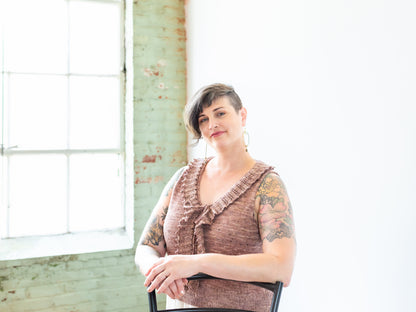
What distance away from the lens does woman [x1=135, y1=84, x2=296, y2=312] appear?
3.82 feet

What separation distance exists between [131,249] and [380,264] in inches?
78.4

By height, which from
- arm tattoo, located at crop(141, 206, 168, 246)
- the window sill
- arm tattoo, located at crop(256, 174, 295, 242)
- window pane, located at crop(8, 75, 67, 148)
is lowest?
the window sill

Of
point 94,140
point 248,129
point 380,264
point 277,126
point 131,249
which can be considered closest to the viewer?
point 380,264

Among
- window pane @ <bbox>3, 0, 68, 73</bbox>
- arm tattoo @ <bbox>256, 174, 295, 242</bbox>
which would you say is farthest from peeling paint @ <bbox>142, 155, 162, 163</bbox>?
arm tattoo @ <bbox>256, 174, 295, 242</bbox>

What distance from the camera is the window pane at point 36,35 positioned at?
2.76 m

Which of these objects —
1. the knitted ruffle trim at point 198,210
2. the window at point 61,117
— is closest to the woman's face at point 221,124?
the knitted ruffle trim at point 198,210

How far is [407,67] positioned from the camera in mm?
1016

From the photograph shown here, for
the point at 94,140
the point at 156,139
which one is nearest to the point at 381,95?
the point at 156,139

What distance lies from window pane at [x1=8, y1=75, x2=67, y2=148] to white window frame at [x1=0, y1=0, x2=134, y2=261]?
8cm

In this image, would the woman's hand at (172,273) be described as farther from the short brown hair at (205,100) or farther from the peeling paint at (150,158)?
the peeling paint at (150,158)

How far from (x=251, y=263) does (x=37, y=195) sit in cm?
226

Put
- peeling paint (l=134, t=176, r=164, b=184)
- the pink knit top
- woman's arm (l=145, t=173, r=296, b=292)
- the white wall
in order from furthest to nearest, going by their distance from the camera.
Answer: peeling paint (l=134, t=176, r=164, b=184), the pink knit top, woman's arm (l=145, t=173, r=296, b=292), the white wall

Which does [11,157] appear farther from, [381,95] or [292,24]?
[381,95]

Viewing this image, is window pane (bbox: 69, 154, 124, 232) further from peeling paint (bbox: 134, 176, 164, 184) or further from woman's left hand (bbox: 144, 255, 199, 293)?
woman's left hand (bbox: 144, 255, 199, 293)
